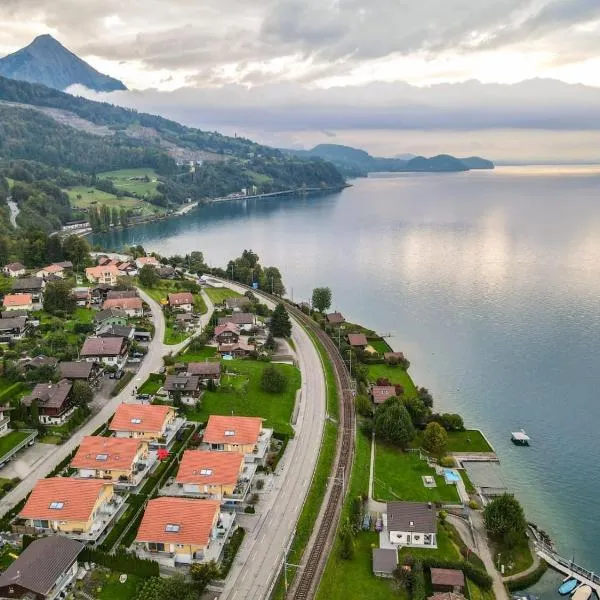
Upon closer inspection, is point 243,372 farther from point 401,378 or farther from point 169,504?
point 169,504

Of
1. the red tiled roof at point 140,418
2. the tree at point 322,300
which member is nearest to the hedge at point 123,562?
the red tiled roof at point 140,418

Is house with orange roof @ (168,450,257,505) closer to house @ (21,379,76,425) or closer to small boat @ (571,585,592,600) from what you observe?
house @ (21,379,76,425)

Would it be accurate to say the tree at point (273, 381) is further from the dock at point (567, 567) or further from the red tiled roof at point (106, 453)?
the dock at point (567, 567)

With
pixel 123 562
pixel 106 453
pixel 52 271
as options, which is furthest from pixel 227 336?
pixel 52 271

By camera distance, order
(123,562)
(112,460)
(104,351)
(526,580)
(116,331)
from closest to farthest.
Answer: (123,562) < (526,580) < (112,460) < (104,351) < (116,331)

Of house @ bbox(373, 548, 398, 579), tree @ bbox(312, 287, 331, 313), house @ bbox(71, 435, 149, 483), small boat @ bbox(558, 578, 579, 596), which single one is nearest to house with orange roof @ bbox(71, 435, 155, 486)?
house @ bbox(71, 435, 149, 483)

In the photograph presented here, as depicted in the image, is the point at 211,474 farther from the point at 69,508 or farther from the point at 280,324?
the point at 280,324

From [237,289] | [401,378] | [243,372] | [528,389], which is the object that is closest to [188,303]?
[237,289]
